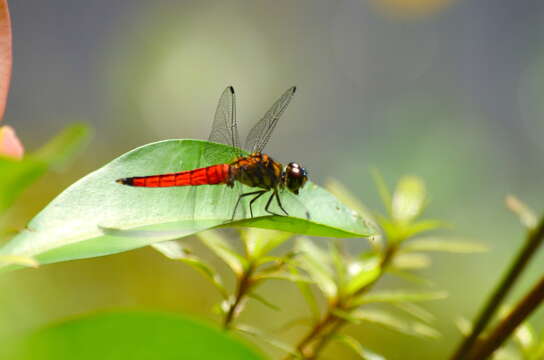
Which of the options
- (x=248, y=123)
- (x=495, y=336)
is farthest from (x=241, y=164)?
(x=248, y=123)

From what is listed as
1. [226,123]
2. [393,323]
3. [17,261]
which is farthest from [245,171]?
[17,261]

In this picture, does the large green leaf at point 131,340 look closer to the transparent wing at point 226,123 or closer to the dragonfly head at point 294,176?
the dragonfly head at point 294,176

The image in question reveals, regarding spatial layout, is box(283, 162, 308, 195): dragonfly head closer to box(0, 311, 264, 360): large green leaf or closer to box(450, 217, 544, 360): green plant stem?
box(450, 217, 544, 360): green plant stem

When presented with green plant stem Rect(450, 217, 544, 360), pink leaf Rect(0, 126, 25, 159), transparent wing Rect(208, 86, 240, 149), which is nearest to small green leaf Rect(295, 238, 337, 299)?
green plant stem Rect(450, 217, 544, 360)

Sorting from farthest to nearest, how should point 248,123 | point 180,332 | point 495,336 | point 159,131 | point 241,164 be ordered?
point 248,123
point 159,131
point 241,164
point 495,336
point 180,332

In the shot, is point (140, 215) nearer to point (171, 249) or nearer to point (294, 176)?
point (171, 249)

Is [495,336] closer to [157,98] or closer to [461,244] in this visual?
[461,244]

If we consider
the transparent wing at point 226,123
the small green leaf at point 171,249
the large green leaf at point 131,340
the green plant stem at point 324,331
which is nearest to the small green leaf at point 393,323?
the green plant stem at point 324,331
